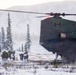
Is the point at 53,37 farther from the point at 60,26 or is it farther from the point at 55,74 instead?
the point at 55,74

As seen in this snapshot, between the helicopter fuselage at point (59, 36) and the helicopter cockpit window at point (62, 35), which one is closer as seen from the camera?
the helicopter fuselage at point (59, 36)

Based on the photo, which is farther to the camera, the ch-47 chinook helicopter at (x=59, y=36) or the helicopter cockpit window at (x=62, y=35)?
the helicopter cockpit window at (x=62, y=35)

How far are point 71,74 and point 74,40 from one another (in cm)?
673

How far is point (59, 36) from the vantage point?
81.8 feet

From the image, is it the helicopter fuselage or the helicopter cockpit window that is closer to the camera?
the helicopter fuselage

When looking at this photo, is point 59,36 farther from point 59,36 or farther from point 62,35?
point 62,35

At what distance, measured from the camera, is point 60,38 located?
24844mm

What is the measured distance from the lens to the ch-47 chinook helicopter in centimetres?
2414

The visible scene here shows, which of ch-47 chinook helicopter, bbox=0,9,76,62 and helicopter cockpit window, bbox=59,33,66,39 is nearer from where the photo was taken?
ch-47 chinook helicopter, bbox=0,9,76,62

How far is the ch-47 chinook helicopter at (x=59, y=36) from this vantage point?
24.1m

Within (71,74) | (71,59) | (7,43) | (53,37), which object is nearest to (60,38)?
(53,37)

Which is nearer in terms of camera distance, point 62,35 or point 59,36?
point 59,36

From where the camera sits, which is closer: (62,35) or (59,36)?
(59,36)

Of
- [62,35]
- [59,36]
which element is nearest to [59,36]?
[59,36]
